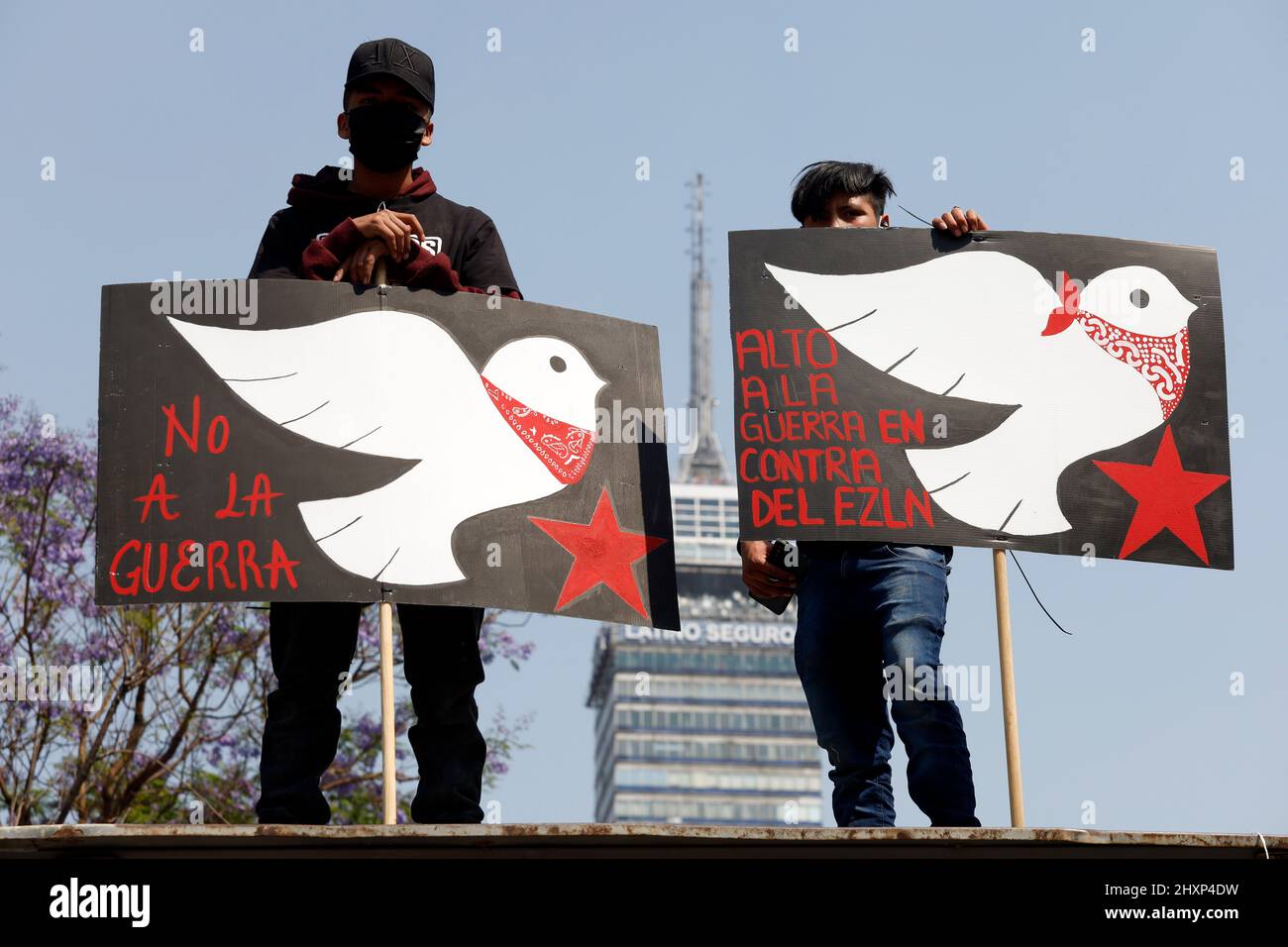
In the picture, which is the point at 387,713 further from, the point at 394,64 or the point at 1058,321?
the point at 1058,321

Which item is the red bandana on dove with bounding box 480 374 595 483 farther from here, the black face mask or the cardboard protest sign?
the black face mask

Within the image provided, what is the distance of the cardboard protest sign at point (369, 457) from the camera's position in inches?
234

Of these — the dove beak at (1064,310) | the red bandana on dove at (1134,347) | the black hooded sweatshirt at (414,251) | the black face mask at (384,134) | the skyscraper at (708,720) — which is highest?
the black face mask at (384,134)

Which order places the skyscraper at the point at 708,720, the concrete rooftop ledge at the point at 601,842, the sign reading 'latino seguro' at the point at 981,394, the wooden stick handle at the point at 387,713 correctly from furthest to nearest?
the skyscraper at the point at 708,720
the sign reading 'latino seguro' at the point at 981,394
the wooden stick handle at the point at 387,713
the concrete rooftop ledge at the point at 601,842

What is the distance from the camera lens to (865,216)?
22.0 ft

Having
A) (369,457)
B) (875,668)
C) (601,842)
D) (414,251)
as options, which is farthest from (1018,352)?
(601,842)

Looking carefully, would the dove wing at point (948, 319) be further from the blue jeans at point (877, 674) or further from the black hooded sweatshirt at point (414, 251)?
the black hooded sweatshirt at point (414, 251)

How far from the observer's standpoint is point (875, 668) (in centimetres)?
597

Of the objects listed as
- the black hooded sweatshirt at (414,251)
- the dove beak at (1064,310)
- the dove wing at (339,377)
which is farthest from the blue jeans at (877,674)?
the black hooded sweatshirt at (414,251)

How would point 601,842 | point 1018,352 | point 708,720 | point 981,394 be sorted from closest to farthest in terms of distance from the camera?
1. point 601,842
2. point 981,394
3. point 1018,352
4. point 708,720

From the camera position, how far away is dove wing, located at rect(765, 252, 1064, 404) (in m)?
6.47

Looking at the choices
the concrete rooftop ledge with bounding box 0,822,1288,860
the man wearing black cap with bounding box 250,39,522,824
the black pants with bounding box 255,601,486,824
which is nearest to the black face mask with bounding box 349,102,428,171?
the man wearing black cap with bounding box 250,39,522,824

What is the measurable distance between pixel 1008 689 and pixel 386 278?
2587mm

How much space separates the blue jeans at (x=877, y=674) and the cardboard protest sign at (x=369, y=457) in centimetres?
66
